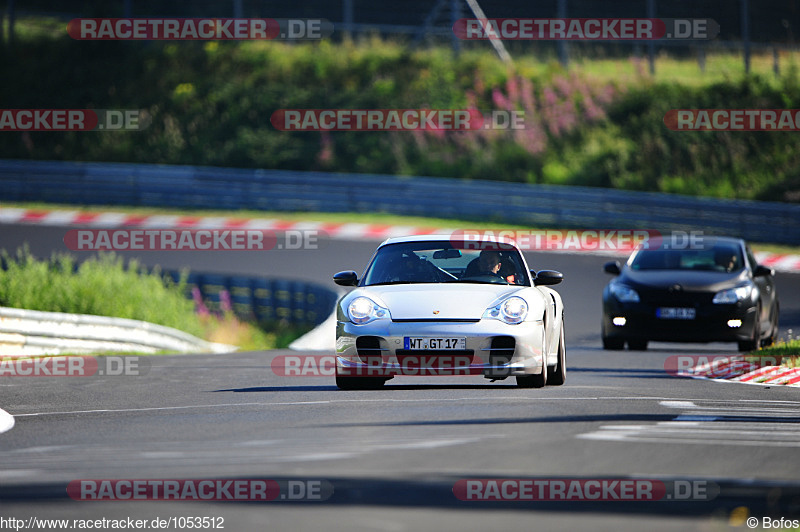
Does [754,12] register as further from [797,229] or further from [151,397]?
[151,397]

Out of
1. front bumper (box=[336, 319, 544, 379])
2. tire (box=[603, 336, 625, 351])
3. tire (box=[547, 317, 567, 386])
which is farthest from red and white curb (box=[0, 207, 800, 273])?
front bumper (box=[336, 319, 544, 379])

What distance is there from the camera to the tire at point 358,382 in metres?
12.2

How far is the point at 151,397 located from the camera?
41.3ft

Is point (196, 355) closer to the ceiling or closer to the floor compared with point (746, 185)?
closer to the floor

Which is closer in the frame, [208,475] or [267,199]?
[208,475]

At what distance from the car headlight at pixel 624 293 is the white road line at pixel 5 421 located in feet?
27.0

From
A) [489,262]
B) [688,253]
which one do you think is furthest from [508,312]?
[688,253]

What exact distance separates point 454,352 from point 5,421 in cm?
368

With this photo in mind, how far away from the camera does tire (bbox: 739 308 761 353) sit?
16.4m

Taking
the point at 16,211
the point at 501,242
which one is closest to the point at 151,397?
the point at 501,242

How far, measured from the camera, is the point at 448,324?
36.9 ft

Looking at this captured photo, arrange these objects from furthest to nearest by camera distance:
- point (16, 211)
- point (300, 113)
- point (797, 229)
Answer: point (300, 113), point (16, 211), point (797, 229)

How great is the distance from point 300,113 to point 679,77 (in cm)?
1174

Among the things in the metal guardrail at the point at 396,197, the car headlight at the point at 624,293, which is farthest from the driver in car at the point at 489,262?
the metal guardrail at the point at 396,197
